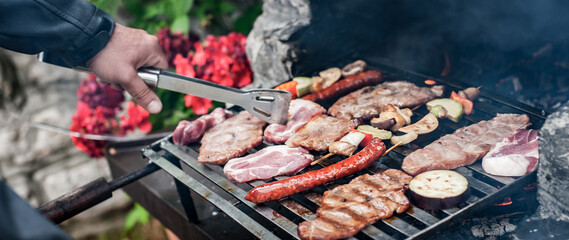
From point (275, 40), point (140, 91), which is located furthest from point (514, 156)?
point (275, 40)

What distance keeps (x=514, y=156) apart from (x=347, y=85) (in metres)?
1.42

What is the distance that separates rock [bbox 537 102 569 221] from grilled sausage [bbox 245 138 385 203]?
0.79 metres

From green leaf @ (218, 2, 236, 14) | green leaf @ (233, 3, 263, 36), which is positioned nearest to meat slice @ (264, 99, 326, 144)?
green leaf @ (233, 3, 263, 36)

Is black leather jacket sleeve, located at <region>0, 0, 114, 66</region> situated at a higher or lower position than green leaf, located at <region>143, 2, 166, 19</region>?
higher

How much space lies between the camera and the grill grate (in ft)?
7.00

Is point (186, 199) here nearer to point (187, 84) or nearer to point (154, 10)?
point (187, 84)

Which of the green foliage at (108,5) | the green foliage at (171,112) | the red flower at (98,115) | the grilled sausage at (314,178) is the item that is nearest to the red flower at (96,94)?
the red flower at (98,115)

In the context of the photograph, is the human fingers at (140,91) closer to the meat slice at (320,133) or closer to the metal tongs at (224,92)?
the metal tongs at (224,92)

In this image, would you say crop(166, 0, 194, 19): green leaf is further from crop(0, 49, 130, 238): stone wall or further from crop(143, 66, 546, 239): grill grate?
crop(143, 66, 546, 239): grill grate

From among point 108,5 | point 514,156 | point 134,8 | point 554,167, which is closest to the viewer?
point 554,167

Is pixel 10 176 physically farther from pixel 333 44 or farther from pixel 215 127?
pixel 333 44

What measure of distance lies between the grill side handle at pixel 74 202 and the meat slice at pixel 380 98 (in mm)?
1577

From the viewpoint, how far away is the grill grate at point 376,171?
7.00 feet

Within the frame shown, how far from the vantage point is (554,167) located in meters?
2.18
